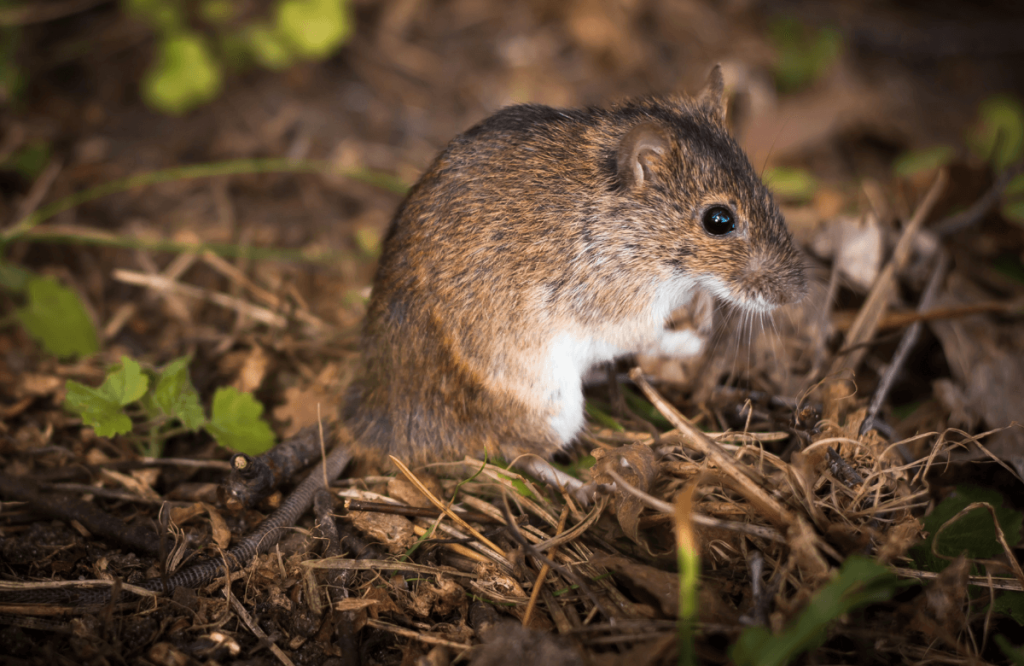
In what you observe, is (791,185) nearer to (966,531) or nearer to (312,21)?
(966,531)

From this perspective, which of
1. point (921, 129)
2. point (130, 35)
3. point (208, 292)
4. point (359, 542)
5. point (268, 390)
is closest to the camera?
point (359, 542)

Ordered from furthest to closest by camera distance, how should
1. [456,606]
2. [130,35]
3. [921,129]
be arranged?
[921,129] → [130,35] → [456,606]

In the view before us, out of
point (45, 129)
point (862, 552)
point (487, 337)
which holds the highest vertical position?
point (45, 129)

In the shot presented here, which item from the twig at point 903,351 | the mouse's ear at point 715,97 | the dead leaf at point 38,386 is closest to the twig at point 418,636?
the twig at point 903,351

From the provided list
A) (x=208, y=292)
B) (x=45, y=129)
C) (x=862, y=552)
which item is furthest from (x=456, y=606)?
(x=45, y=129)

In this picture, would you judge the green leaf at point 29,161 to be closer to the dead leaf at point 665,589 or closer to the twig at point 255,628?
the twig at point 255,628

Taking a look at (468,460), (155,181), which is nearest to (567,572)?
(468,460)

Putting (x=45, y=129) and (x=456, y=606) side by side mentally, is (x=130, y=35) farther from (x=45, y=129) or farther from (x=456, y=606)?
(x=456, y=606)
